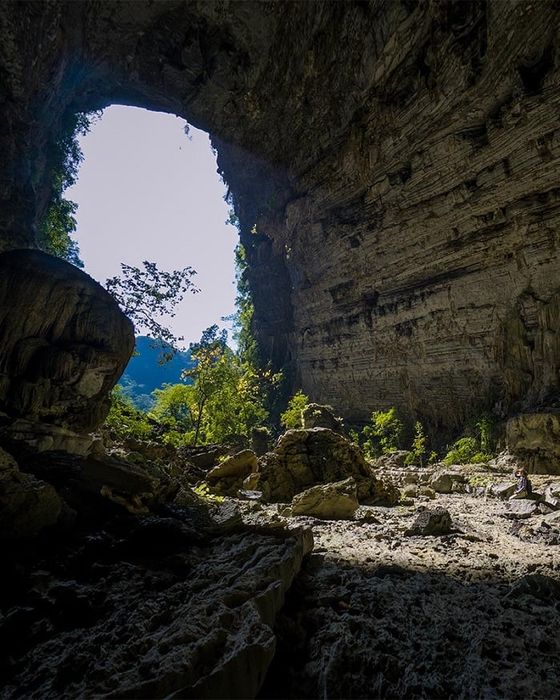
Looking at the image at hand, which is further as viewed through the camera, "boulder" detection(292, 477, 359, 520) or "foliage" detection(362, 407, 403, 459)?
"foliage" detection(362, 407, 403, 459)

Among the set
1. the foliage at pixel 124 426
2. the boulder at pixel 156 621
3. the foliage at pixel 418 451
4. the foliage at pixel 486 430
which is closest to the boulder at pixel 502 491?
the foliage at pixel 486 430

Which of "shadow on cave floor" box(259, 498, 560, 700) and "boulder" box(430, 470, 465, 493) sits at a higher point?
"shadow on cave floor" box(259, 498, 560, 700)

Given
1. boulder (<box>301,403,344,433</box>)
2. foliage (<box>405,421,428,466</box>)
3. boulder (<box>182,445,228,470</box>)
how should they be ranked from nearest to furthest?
boulder (<box>182,445,228,470</box>) < foliage (<box>405,421,428,466</box>) < boulder (<box>301,403,344,433</box>)

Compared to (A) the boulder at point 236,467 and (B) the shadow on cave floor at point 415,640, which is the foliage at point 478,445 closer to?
(A) the boulder at point 236,467

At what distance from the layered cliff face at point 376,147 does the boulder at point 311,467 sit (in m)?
7.54

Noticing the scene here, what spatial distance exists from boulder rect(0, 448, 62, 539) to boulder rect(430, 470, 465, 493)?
25.2ft

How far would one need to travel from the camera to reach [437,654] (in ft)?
6.23

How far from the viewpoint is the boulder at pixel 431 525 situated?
165 inches

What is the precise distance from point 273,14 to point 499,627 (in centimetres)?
2100

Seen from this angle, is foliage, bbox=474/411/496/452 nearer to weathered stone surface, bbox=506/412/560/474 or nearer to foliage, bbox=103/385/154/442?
weathered stone surface, bbox=506/412/560/474

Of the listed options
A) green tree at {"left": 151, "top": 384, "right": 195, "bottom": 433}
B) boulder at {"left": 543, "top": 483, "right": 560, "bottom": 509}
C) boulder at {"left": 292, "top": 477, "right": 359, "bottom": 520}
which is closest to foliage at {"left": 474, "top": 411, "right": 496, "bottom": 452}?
boulder at {"left": 543, "top": 483, "right": 560, "bottom": 509}

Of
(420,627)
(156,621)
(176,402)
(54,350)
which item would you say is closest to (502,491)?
(420,627)

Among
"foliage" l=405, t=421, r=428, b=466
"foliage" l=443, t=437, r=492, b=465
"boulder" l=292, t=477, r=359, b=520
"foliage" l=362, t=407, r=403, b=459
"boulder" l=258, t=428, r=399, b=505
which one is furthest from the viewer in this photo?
"foliage" l=362, t=407, r=403, b=459

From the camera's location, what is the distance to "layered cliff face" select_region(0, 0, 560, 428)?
1079 cm
